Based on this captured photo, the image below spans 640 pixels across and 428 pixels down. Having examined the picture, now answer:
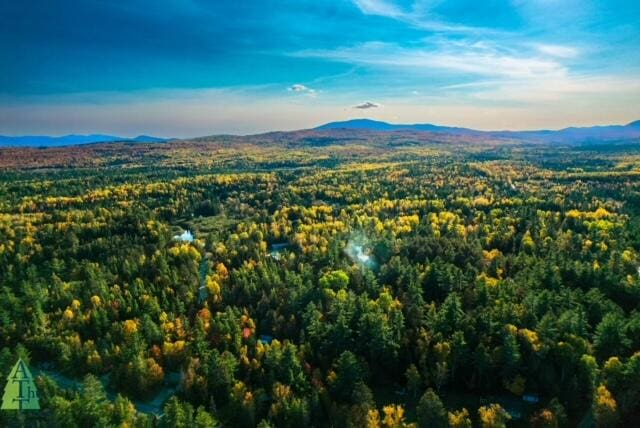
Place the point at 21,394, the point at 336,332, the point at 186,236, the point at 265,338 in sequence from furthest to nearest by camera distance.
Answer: the point at 186,236 → the point at 265,338 → the point at 336,332 → the point at 21,394

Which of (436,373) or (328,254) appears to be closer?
(436,373)

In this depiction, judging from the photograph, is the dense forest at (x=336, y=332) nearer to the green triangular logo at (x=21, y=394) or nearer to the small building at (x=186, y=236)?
the green triangular logo at (x=21, y=394)

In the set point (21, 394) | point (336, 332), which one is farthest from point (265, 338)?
point (21, 394)

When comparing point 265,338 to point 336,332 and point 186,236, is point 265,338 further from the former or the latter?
point 186,236

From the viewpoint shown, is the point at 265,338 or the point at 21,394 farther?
the point at 265,338

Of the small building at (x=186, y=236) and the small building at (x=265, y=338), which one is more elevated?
the small building at (x=186, y=236)

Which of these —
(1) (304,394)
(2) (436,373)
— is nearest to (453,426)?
(2) (436,373)

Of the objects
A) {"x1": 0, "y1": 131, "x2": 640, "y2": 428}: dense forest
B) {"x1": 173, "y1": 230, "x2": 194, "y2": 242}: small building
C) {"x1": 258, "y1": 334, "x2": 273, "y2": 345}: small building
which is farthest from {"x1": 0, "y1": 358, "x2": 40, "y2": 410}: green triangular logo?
{"x1": 173, "y1": 230, "x2": 194, "y2": 242}: small building

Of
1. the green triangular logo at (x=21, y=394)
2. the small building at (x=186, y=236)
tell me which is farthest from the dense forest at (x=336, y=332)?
the small building at (x=186, y=236)

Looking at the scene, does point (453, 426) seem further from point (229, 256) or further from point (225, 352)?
point (229, 256)
